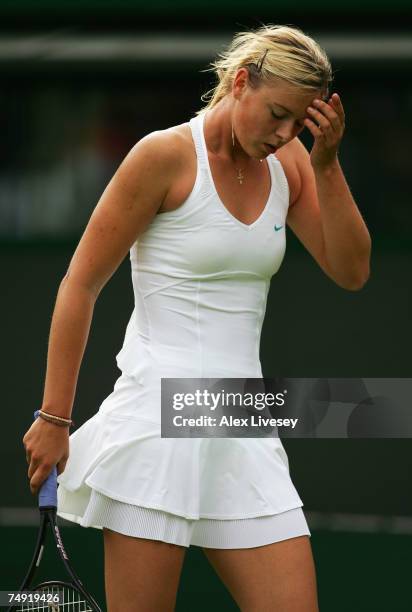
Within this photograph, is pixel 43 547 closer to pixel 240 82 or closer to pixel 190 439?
pixel 190 439

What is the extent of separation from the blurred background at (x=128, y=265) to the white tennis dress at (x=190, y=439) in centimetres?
207

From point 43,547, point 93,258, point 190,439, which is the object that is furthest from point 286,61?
point 43,547

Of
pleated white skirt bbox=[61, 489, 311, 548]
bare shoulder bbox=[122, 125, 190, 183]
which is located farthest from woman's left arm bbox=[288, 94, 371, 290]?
pleated white skirt bbox=[61, 489, 311, 548]

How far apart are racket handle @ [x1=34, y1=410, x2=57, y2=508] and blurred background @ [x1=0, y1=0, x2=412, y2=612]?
2204 millimetres

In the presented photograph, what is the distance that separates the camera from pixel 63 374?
267cm

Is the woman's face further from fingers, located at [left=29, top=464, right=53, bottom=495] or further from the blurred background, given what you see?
the blurred background

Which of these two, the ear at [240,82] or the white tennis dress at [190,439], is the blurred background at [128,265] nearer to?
the ear at [240,82]

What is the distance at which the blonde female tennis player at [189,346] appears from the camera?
2.63 m

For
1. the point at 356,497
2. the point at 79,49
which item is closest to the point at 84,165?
the point at 79,49

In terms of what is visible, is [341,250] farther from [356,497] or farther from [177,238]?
[356,497]

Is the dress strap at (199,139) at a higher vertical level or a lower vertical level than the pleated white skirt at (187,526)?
higher

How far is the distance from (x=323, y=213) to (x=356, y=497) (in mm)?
2349

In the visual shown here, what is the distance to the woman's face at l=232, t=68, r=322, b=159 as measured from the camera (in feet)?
8.72
